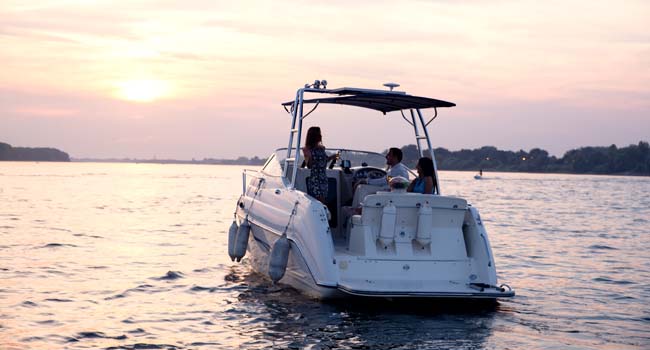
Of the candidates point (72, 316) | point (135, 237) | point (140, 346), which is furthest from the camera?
point (135, 237)

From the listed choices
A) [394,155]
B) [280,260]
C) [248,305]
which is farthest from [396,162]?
[248,305]

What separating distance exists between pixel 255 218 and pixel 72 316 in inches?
137

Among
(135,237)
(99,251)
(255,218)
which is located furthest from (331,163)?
(135,237)

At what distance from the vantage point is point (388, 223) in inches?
359

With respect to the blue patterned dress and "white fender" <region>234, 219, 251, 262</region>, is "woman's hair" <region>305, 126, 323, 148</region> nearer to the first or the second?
the blue patterned dress

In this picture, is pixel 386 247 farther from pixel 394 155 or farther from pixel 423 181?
pixel 394 155

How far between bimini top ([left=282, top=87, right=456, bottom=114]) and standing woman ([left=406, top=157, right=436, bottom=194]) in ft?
3.15

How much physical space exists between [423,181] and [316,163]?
1457 millimetres

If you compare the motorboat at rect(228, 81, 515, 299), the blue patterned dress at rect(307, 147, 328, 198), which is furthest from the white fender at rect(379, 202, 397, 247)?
the blue patterned dress at rect(307, 147, 328, 198)

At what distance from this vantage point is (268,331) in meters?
8.23

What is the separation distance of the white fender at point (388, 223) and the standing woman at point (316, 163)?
4.84ft

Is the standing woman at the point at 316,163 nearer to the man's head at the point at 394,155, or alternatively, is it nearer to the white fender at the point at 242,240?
the man's head at the point at 394,155

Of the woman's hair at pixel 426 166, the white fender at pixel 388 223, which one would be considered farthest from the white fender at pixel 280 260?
the woman's hair at pixel 426 166

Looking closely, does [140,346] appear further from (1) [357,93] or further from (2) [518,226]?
(2) [518,226]
